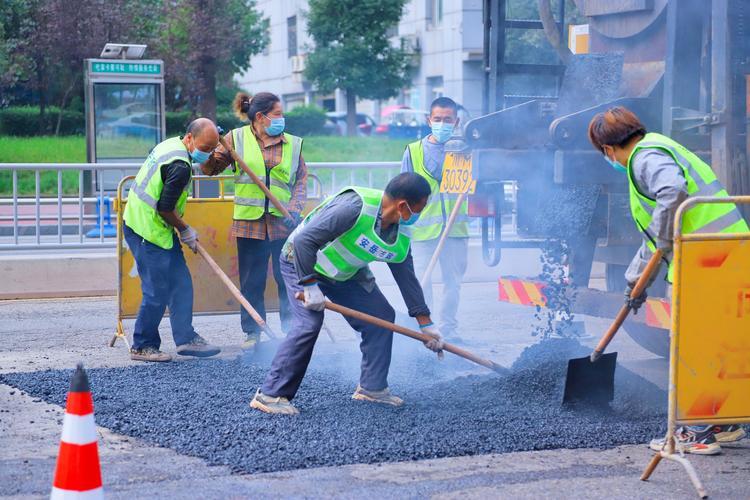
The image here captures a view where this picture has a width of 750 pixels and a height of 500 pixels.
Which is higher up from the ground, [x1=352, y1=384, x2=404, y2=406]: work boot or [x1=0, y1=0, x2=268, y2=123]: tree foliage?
[x1=0, y1=0, x2=268, y2=123]: tree foliage

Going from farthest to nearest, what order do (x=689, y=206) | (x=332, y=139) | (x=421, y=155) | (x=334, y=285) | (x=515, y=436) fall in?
(x=332, y=139) → (x=421, y=155) → (x=334, y=285) → (x=515, y=436) → (x=689, y=206)

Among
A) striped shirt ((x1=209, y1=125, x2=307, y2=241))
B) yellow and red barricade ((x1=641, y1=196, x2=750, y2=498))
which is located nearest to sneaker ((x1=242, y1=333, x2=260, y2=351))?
striped shirt ((x1=209, y1=125, x2=307, y2=241))

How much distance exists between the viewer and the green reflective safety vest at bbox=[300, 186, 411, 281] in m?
5.20

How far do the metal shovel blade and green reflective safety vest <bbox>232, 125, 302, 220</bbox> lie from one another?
2438mm

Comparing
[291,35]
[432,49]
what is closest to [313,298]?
[432,49]

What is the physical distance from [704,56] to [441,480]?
3.02 metres

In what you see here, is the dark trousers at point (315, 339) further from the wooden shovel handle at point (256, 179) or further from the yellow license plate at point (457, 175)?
the yellow license plate at point (457, 175)

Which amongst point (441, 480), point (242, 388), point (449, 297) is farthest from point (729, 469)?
point (449, 297)

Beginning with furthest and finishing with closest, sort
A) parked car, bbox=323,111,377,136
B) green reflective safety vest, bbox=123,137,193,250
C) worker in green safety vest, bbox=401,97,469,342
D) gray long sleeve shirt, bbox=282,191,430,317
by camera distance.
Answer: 1. parked car, bbox=323,111,377,136
2. worker in green safety vest, bbox=401,97,469,342
3. green reflective safety vest, bbox=123,137,193,250
4. gray long sleeve shirt, bbox=282,191,430,317

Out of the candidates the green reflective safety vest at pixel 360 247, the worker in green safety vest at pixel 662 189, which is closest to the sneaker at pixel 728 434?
the worker in green safety vest at pixel 662 189

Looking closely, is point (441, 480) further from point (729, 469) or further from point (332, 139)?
point (332, 139)

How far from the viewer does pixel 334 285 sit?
5.70 m

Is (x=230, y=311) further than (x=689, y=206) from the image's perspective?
Yes

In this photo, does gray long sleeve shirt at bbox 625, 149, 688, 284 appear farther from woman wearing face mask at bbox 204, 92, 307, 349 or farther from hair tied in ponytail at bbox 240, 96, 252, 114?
hair tied in ponytail at bbox 240, 96, 252, 114
